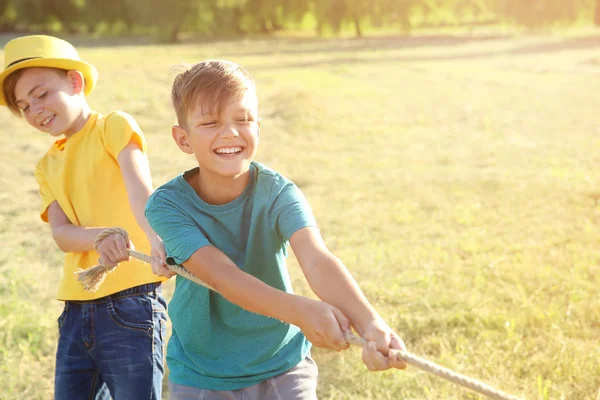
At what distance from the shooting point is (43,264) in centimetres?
485

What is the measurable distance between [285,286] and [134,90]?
38.5 feet

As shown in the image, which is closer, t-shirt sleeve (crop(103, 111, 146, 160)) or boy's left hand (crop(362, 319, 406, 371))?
boy's left hand (crop(362, 319, 406, 371))

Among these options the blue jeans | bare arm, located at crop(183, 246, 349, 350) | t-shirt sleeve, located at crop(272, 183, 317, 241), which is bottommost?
the blue jeans

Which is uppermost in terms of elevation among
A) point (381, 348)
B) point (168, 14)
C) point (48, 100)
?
point (48, 100)

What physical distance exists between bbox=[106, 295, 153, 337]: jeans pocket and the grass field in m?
1.08

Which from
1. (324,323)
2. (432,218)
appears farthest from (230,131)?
(432,218)

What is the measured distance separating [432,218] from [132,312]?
3.65 m

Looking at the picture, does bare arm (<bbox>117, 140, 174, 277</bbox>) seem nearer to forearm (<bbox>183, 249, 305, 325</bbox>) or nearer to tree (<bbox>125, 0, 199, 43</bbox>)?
forearm (<bbox>183, 249, 305, 325</bbox>)

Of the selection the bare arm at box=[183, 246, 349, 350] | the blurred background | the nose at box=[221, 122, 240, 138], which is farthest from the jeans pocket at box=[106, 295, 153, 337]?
the blurred background

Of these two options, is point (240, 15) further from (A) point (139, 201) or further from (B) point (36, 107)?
(A) point (139, 201)

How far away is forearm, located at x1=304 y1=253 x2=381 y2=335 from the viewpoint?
1.66m

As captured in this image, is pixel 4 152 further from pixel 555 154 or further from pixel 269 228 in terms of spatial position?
pixel 269 228

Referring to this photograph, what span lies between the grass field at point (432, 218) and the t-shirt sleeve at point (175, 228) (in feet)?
4.88

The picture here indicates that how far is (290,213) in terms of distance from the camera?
1890 mm
